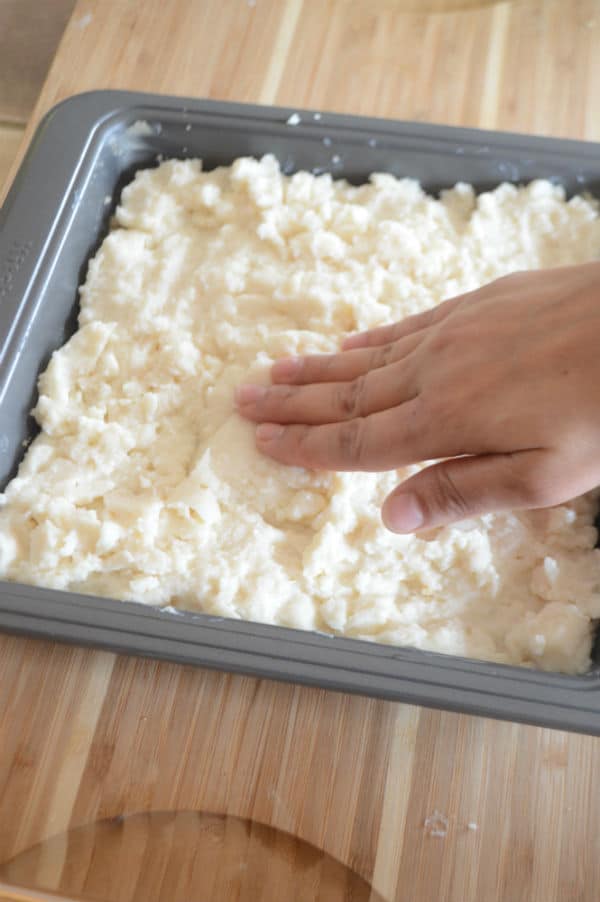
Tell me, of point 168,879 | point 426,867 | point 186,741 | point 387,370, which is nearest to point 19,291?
point 387,370

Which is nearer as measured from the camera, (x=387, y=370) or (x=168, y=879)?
(x=168, y=879)

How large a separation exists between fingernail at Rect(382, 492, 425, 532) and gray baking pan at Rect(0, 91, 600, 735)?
0.13m

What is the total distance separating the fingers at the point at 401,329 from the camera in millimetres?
948

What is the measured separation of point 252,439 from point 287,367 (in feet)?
0.33

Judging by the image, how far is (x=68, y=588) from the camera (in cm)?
89

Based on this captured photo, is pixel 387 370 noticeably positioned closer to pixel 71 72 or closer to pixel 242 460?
pixel 242 460

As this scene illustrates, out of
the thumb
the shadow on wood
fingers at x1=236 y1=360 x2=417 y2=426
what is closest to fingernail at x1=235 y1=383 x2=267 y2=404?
fingers at x1=236 y1=360 x2=417 y2=426

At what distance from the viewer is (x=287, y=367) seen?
0.99m

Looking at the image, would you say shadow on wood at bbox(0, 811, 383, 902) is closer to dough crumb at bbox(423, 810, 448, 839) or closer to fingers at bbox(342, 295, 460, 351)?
dough crumb at bbox(423, 810, 448, 839)

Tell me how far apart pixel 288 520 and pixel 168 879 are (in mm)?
397

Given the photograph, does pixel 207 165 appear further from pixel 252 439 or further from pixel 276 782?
pixel 276 782

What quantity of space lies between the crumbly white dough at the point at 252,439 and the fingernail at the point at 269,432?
0.02 m

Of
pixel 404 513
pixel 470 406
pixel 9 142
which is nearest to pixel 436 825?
pixel 404 513

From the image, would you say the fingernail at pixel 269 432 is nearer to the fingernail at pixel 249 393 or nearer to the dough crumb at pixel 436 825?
the fingernail at pixel 249 393
